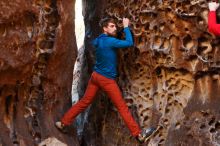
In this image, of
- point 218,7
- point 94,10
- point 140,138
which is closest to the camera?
point 218,7

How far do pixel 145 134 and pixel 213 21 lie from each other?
4.84ft

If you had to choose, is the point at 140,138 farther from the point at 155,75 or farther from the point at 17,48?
the point at 17,48

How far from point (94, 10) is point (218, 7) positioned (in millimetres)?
1833

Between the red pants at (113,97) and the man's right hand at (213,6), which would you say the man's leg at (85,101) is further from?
the man's right hand at (213,6)

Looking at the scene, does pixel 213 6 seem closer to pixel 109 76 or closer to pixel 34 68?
pixel 109 76

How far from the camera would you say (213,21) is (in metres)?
5.28

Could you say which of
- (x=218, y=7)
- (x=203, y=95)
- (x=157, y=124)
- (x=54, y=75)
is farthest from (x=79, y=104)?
(x=218, y=7)

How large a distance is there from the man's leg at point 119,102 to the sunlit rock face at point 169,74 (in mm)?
290

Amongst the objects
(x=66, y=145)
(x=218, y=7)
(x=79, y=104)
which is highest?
(x=218, y=7)

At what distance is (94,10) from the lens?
267 inches

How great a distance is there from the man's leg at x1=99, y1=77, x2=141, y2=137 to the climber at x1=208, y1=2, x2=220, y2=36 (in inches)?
47.3

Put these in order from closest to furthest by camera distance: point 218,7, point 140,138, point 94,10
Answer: point 218,7, point 140,138, point 94,10

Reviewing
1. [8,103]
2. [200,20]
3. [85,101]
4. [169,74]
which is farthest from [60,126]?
[200,20]

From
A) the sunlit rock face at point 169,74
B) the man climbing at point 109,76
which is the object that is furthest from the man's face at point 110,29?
the sunlit rock face at point 169,74
